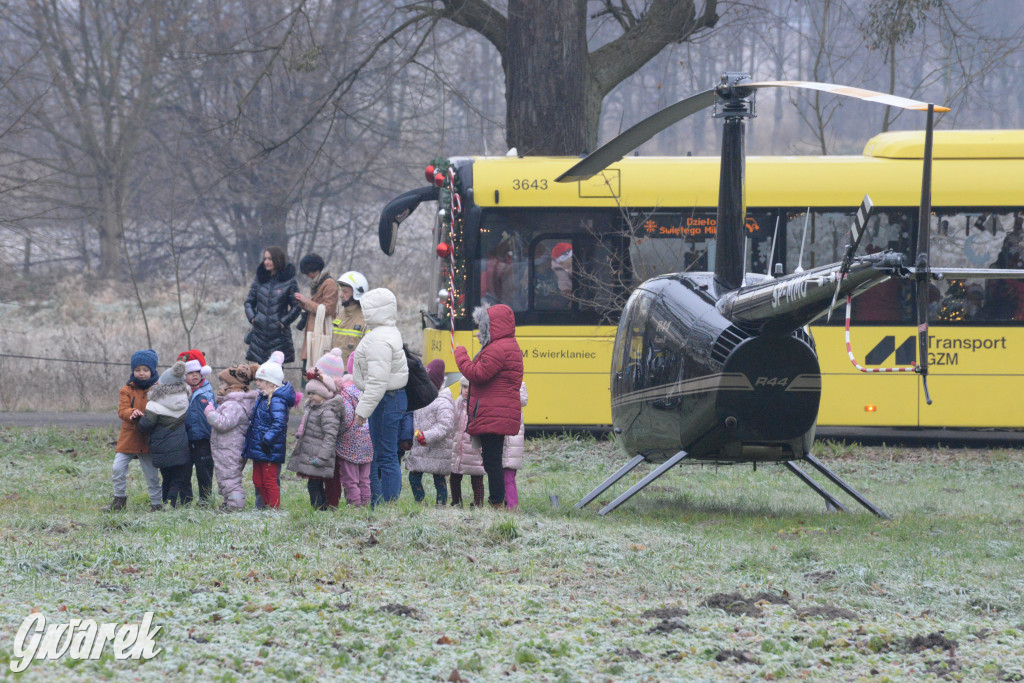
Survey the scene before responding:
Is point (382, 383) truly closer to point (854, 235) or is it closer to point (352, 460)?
point (352, 460)

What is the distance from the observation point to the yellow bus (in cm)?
1453

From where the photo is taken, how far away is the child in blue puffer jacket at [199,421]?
9586 millimetres

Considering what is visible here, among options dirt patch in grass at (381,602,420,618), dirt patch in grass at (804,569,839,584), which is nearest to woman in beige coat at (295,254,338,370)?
dirt patch in grass at (804,569,839,584)

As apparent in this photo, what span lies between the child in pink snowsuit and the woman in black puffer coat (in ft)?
17.8

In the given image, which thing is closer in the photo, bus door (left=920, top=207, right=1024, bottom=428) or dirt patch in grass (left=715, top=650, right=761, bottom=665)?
dirt patch in grass (left=715, top=650, right=761, bottom=665)

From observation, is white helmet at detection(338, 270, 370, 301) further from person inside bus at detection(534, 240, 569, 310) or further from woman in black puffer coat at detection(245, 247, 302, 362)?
person inside bus at detection(534, 240, 569, 310)

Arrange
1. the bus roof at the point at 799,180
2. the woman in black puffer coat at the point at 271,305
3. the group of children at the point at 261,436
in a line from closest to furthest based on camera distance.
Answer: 1. the group of children at the point at 261,436
2. the bus roof at the point at 799,180
3. the woman in black puffer coat at the point at 271,305

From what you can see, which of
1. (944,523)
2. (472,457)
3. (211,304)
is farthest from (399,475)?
(211,304)

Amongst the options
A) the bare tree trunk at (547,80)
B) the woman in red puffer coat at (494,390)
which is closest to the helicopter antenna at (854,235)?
the woman in red puffer coat at (494,390)

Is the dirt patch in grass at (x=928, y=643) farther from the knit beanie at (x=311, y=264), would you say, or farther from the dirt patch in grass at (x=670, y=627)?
the knit beanie at (x=311, y=264)

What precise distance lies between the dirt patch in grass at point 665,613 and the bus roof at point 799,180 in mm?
9029

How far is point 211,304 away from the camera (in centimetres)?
3084

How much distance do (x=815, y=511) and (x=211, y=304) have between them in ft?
76.8

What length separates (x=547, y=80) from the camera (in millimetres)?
17281
